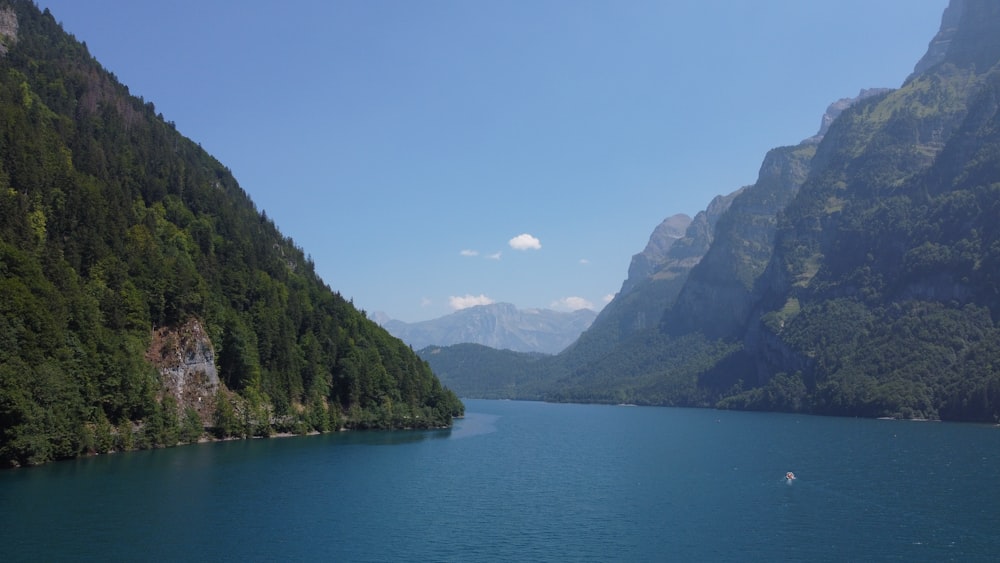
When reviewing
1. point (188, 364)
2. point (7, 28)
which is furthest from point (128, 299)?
point (7, 28)

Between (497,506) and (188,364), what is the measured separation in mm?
67867

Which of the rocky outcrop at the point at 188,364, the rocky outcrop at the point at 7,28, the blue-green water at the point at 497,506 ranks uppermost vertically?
the rocky outcrop at the point at 7,28

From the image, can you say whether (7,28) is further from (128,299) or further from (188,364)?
(188,364)

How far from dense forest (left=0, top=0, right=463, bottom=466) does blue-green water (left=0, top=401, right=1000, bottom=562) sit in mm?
8061

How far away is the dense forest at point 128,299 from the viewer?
86312 millimetres

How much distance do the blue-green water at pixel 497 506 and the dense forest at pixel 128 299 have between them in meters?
8.06

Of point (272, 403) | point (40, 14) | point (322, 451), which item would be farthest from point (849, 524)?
point (40, 14)

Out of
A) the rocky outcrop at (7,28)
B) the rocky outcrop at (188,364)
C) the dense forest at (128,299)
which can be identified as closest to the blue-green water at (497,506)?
the dense forest at (128,299)

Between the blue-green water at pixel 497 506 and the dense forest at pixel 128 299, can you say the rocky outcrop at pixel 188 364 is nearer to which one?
the dense forest at pixel 128 299

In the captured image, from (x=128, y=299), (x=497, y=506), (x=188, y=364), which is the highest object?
(x=128, y=299)

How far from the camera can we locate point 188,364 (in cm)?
11775

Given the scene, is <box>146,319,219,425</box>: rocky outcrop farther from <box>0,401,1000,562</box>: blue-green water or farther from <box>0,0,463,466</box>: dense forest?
<box>0,401,1000,562</box>: blue-green water

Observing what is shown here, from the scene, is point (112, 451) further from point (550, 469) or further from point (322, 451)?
point (550, 469)

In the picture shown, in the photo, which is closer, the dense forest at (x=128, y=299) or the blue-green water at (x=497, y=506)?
the blue-green water at (x=497, y=506)
